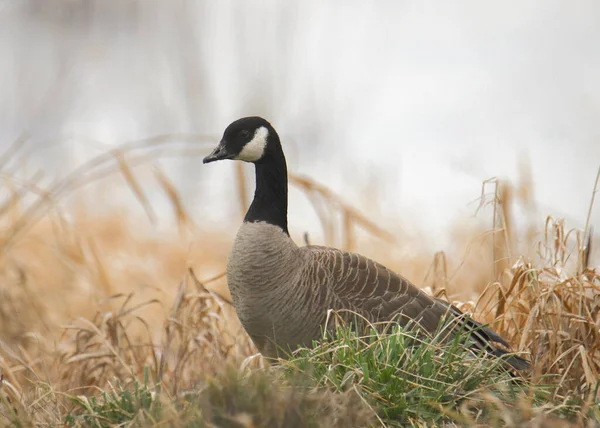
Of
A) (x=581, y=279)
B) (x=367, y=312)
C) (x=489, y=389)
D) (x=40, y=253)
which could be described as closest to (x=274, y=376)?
(x=489, y=389)

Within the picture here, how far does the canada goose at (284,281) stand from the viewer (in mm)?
4098

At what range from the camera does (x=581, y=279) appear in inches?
156

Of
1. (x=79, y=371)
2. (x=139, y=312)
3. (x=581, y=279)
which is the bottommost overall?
(x=139, y=312)

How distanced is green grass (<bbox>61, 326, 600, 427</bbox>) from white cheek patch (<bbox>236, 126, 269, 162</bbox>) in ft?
4.51

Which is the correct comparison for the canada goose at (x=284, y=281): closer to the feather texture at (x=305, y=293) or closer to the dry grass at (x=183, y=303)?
the feather texture at (x=305, y=293)

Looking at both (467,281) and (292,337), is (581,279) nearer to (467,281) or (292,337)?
(292,337)

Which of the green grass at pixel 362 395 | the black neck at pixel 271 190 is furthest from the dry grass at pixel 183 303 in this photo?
the black neck at pixel 271 190

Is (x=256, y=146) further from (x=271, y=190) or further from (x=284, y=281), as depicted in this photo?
(x=284, y=281)

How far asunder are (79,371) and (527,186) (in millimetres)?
3329

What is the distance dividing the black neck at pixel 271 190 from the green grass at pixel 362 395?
1.19 metres

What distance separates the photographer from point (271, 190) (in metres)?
4.52

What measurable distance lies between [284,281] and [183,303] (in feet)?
3.24

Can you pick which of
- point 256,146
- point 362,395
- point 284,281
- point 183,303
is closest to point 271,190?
point 256,146

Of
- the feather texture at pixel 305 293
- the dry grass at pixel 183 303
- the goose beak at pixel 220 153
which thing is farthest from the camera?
the goose beak at pixel 220 153
